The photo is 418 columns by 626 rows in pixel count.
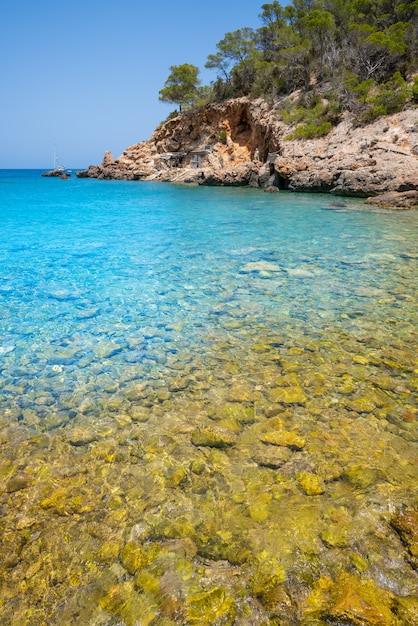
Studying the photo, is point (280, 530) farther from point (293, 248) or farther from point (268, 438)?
point (293, 248)

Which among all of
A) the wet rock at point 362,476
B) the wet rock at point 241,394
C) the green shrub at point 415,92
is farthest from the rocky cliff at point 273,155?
the wet rock at point 362,476

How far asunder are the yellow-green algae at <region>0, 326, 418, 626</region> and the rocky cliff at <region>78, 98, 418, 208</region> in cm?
1848

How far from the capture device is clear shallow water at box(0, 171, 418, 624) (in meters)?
1.99

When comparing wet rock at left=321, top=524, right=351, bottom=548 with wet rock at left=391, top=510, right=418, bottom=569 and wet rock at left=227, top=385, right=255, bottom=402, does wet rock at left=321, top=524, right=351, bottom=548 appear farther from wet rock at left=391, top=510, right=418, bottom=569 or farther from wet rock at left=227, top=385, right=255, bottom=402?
wet rock at left=227, top=385, right=255, bottom=402

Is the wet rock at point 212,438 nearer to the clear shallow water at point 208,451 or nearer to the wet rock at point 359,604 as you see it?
the clear shallow water at point 208,451

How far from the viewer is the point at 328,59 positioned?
1372 inches

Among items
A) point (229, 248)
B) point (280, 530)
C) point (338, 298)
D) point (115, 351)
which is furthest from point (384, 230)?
point (280, 530)

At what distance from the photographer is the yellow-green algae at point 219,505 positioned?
1920 millimetres

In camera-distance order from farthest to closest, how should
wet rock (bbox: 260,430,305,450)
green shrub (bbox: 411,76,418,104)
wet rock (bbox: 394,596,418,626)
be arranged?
green shrub (bbox: 411,76,418,104)
wet rock (bbox: 260,430,305,450)
wet rock (bbox: 394,596,418,626)

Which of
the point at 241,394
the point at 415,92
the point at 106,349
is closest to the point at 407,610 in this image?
the point at 241,394

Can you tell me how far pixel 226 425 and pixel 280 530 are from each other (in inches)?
43.8

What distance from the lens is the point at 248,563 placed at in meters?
2.11

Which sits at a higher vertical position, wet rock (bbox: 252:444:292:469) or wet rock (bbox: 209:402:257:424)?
wet rock (bbox: 209:402:257:424)

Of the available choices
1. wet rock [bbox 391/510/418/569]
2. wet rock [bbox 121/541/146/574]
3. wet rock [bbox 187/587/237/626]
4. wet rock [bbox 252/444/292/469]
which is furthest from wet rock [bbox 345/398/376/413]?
wet rock [bbox 121/541/146/574]
